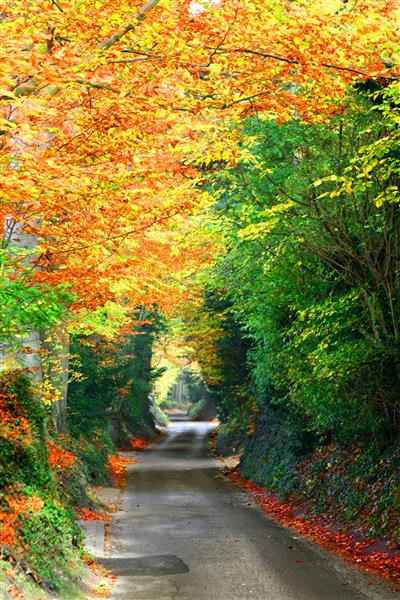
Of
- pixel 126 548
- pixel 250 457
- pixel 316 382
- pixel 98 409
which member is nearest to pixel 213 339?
pixel 250 457

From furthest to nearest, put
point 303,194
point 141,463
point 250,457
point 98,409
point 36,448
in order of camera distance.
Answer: point 141,463 → point 250,457 → point 98,409 → point 303,194 → point 36,448

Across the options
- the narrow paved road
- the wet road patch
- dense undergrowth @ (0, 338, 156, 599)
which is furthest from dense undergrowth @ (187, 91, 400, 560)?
dense undergrowth @ (0, 338, 156, 599)

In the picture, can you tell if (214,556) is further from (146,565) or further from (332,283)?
(332,283)

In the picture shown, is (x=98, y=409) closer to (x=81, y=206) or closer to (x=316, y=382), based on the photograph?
(x=316, y=382)

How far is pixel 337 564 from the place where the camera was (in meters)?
12.7

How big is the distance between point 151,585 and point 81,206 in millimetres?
6187

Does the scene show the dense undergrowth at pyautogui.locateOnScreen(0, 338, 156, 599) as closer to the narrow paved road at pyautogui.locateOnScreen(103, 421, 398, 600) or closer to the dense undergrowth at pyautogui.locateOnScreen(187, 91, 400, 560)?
the narrow paved road at pyautogui.locateOnScreen(103, 421, 398, 600)

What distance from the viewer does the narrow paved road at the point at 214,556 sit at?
10.8m

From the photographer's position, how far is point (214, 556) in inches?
532

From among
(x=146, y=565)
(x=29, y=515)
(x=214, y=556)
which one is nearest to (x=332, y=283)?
(x=214, y=556)

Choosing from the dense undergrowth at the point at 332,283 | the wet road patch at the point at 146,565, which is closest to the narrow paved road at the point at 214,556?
the wet road patch at the point at 146,565

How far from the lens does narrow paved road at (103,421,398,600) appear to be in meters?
10.8

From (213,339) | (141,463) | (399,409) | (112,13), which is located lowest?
(141,463)

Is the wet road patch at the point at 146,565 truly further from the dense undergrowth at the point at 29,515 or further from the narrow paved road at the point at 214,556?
the dense undergrowth at the point at 29,515
